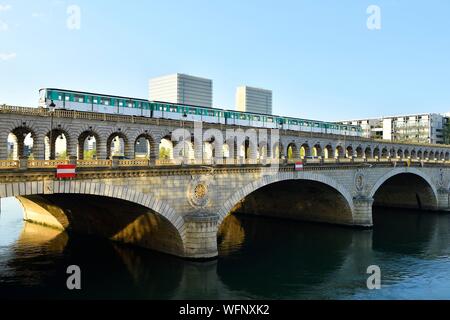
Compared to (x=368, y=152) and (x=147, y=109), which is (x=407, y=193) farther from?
(x=147, y=109)

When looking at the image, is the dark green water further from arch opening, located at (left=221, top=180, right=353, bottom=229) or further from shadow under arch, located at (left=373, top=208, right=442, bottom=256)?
arch opening, located at (left=221, top=180, right=353, bottom=229)

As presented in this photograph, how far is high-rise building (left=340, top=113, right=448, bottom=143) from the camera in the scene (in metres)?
177

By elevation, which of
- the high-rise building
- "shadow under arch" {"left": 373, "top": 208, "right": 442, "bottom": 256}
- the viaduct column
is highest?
the high-rise building

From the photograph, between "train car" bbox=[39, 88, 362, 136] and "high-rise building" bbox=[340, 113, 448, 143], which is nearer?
"train car" bbox=[39, 88, 362, 136]

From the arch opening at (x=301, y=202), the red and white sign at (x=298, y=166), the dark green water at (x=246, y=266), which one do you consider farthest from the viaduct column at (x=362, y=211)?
the red and white sign at (x=298, y=166)

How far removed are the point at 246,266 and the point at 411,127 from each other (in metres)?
167

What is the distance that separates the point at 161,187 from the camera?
1449 inches

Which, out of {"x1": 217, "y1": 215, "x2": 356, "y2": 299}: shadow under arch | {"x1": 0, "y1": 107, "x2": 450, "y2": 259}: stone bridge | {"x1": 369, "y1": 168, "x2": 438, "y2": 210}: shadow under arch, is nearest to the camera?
A: {"x1": 0, "y1": 107, "x2": 450, "y2": 259}: stone bridge

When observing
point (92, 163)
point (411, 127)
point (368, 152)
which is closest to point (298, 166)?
point (92, 163)

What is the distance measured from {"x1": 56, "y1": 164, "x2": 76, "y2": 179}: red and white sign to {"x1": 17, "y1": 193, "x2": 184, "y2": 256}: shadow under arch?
788 centimetres

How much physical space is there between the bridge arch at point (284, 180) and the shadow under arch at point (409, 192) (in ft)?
64.0

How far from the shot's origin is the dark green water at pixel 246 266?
32.5 metres

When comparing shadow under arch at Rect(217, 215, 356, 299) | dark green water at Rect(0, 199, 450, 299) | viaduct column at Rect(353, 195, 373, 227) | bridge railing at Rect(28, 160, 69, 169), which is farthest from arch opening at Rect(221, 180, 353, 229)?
bridge railing at Rect(28, 160, 69, 169)
